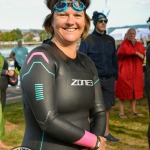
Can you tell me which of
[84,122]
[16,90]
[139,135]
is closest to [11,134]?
[139,135]

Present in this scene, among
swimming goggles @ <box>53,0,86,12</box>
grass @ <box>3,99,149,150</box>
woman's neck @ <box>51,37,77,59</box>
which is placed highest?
swimming goggles @ <box>53,0,86,12</box>

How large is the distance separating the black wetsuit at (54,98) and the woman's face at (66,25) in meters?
0.08

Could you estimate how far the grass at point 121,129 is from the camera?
5.34 meters

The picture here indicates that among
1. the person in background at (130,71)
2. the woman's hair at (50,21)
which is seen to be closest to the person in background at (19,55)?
the person in background at (130,71)

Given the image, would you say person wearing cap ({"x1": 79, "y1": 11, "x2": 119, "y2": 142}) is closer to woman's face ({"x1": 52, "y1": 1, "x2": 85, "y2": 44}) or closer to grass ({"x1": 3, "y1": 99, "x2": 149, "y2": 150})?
grass ({"x1": 3, "y1": 99, "x2": 149, "y2": 150})

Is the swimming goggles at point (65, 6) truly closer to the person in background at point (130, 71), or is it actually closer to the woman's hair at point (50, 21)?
the woman's hair at point (50, 21)

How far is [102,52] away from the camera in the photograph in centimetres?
512

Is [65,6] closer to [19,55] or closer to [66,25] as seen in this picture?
[66,25]

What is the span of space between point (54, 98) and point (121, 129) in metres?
4.72

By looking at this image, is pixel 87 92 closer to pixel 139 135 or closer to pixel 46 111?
pixel 46 111

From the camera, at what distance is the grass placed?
5.34 metres

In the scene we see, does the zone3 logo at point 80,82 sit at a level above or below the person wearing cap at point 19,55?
above

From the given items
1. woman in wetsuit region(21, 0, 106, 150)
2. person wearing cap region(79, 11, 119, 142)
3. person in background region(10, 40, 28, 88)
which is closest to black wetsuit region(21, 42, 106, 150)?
woman in wetsuit region(21, 0, 106, 150)

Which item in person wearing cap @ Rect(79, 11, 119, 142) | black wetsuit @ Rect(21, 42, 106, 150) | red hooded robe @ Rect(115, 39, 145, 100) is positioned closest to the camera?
black wetsuit @ Rect(21, 42, 106, 150)
